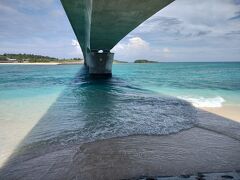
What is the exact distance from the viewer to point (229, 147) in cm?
572

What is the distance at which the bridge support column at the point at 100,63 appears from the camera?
1357 inches

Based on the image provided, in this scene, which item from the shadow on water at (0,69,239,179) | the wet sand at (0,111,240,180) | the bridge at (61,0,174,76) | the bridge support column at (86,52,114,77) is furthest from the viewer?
the bridge support column at (86,52,114,77)

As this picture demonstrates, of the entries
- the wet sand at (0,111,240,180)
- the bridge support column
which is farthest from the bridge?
the bridge support column

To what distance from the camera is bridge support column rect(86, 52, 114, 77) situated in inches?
1357

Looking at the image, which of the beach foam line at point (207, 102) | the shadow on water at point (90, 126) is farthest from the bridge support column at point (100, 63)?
the shadow on water at point (90, 126)

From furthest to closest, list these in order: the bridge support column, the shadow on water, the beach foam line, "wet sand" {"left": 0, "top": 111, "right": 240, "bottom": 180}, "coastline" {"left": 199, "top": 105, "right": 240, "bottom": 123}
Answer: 1. the bridge support column
2. the beach foam line
3. "coastline" {"left": 199, "top": 105, "right": 240, "bottom": 123}
4. the shadow on water
5. "wet sand" {"left": 0, "top": 111, "right": 240, "bottom": 180}

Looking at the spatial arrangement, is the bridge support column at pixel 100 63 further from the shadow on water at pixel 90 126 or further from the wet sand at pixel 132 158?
the wet sand at pixel 132 158

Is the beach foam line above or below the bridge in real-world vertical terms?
below

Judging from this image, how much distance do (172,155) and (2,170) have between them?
362cm

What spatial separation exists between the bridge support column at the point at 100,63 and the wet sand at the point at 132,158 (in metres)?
28.7

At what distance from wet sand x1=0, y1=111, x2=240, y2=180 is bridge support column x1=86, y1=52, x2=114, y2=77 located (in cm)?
2869

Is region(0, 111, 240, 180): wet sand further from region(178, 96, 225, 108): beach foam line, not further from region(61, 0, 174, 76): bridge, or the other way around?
region(61, 0, 174, 76): bridge

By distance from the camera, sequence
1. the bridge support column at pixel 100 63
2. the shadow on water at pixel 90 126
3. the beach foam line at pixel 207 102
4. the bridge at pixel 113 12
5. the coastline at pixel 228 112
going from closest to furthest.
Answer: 1. the shadow on water at pixel 90 126
2. the coastline at pixel 228 112
3. the beach foam line at pixel 207 102
4. the bridge at pixel 113 12
5. the bridge support column at pixel 100 63

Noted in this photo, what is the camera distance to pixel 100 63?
3512 cm
